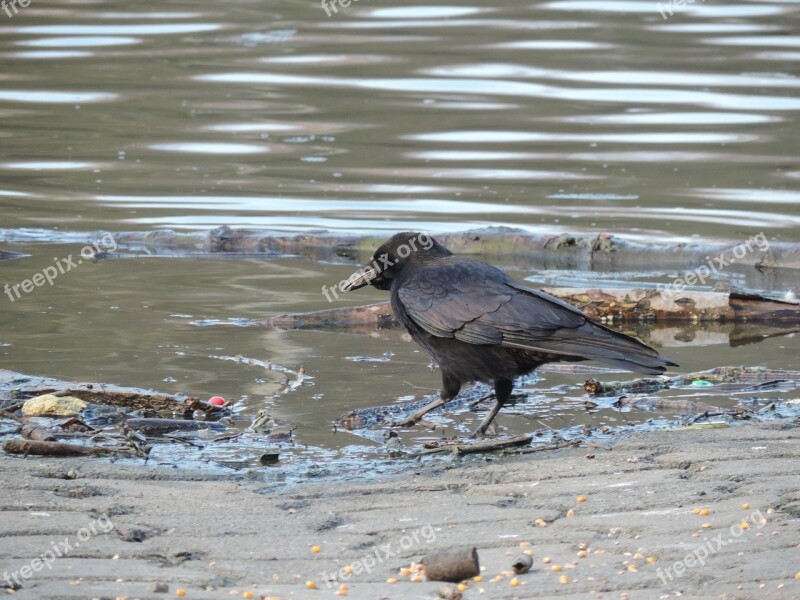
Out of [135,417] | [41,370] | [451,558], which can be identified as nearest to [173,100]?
[41,370]

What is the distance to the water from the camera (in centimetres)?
816

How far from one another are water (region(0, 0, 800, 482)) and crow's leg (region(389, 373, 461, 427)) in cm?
30

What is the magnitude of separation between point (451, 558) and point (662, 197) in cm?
1008

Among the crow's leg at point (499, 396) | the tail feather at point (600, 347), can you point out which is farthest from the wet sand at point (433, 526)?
the crow's leg at point (499, 396)

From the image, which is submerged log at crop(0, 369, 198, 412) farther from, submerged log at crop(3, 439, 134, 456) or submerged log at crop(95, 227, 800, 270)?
submerged log at crop(95, 227, 800, 270)

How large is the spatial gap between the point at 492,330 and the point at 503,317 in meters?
0.08

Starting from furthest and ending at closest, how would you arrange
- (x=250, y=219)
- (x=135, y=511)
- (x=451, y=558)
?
(x=250, y=219) → (x=135, y=511) → (x=451, y=558)

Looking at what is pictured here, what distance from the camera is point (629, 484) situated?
5.20 m

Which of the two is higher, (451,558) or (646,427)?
(451,558)

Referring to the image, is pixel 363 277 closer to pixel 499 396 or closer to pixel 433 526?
pixel 499 396

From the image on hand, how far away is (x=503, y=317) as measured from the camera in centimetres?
635

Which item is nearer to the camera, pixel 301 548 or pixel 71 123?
pixel 301 548

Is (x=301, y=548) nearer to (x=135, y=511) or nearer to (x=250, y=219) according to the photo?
(x=135, y=511)

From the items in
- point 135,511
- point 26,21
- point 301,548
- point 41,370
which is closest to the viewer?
point 301,548
